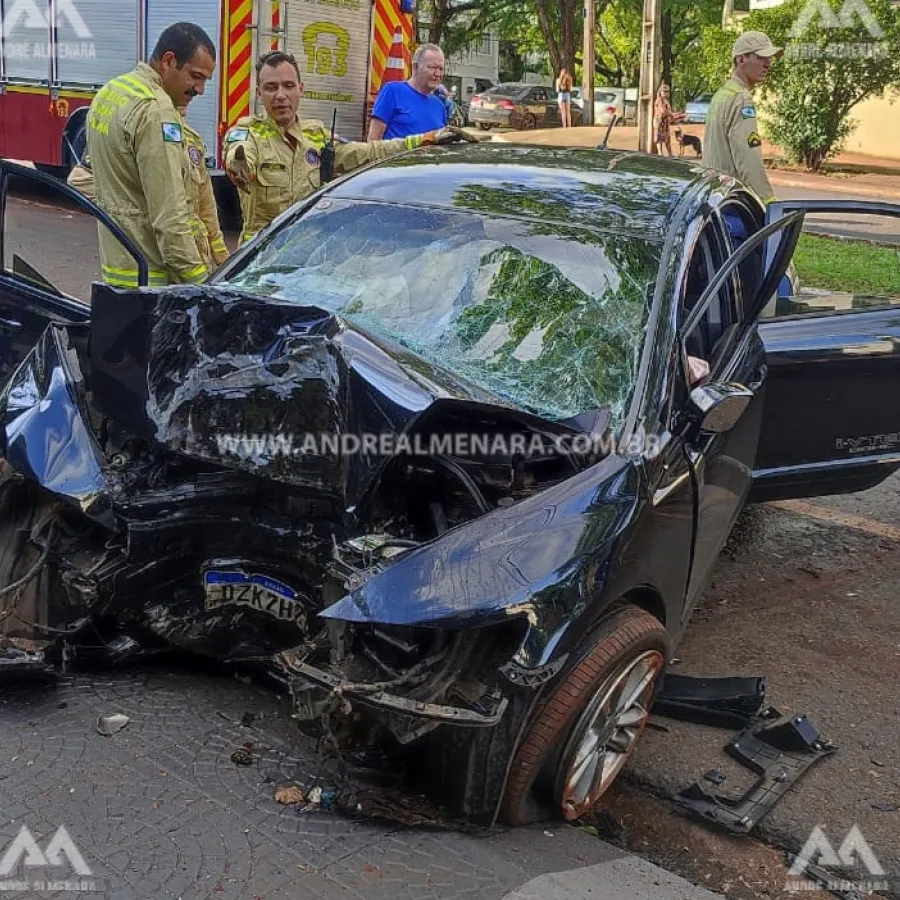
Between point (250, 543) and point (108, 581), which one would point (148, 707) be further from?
point (250, 543)

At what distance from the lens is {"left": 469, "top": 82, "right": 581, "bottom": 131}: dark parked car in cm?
3394

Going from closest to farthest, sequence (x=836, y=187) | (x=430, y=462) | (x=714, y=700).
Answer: (x=430, y=462) → (x=714, y=700) → (x=836, y=187)

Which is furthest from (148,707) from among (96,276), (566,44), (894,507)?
(566,44)

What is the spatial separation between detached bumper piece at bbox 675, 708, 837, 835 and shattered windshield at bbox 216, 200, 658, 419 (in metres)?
1.12

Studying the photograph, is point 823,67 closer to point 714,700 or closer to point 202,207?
point 202,207

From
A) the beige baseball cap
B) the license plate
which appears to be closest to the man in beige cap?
the beige baseball cap

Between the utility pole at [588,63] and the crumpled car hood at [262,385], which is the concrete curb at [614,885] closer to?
the crumpled car hood at [262,385]

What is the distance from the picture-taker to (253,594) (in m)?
2.95

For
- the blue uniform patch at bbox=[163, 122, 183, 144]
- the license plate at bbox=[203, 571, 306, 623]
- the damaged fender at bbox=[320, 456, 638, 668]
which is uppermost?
the blue uniform patch at bbox=[163, 122, 183, 144]

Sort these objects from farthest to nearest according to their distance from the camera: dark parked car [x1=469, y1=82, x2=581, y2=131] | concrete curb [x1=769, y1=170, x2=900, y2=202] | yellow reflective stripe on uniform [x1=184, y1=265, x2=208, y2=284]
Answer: dark parked car [x1=469, y1=82, x2=581, y2=131] < concrete curb [x1=769, y1=170, x2=900, y2=202] < yellow reflective stripe on uniform [x1=184, y1=265, x2=208, y2=284]

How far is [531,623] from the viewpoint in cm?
246

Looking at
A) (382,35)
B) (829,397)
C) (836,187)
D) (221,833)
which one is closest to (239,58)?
(382,35)

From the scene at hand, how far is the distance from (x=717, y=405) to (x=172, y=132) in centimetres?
271

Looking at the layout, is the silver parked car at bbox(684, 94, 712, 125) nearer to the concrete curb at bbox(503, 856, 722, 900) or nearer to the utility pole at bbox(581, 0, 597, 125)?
the utility pole at bbox(581, 0, 597, 125)
